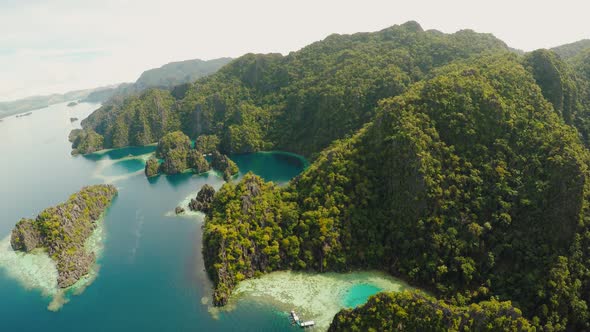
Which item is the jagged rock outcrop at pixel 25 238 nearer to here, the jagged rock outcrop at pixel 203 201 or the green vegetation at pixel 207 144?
the jagged rock outcrop at pixel 203 201

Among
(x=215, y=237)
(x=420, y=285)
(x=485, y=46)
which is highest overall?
(x=485, y=46)

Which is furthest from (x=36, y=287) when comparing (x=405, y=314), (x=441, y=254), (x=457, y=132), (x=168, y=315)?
(x=457, y=132)

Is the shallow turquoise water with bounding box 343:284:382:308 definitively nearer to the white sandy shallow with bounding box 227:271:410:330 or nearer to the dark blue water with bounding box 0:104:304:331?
the white sandy shallow with bounding box 227:271:410:330

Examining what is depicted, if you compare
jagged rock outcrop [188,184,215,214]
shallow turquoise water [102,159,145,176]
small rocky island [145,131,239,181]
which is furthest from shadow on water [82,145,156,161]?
jagged rock outcrop [188,184,215,214]

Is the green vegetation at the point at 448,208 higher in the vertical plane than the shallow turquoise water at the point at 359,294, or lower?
higher

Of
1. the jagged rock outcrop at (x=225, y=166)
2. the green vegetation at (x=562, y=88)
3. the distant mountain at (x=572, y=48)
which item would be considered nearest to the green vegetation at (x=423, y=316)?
the green vegetation at (x=562, y=88)

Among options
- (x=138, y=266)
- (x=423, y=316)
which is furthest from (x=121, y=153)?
(x=423, y=316)

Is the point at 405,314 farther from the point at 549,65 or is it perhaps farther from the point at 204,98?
the point at 204,98
